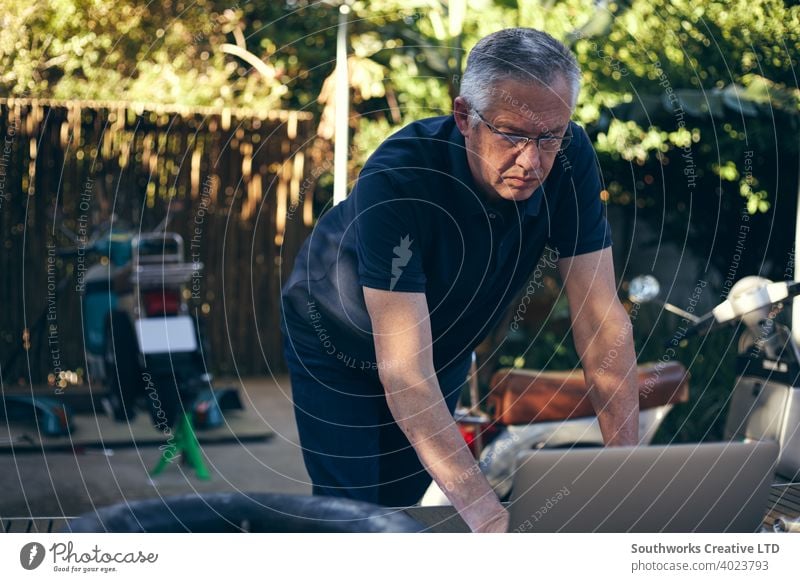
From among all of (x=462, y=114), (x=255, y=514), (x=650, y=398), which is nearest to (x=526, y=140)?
(x=462, y=114)

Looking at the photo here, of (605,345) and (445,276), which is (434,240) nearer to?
(445,276)

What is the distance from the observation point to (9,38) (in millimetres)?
3605

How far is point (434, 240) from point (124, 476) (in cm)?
327

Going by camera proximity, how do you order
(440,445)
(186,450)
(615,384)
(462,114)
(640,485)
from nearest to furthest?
(640,485) → (440,445) → (462,114) → (615,384) → (186,450)

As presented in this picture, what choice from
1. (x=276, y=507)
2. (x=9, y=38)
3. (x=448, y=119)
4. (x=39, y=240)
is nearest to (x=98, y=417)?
(x=39, y=240)

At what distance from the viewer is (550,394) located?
3.51 meters

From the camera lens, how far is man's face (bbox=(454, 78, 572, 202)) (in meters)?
1.62

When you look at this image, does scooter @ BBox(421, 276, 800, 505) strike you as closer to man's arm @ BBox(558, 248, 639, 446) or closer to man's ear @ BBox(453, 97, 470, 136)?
man's arm @ BBox(558, 248, 639, 446)

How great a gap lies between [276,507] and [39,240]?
5.38 metres

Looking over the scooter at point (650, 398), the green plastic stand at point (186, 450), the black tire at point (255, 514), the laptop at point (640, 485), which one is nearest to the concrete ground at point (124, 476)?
the green plastic stand at point (186, 450)

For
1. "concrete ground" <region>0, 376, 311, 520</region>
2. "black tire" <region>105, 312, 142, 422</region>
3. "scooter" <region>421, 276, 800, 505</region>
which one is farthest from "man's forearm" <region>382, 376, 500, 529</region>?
"black tire" <region>105, 312, 142, 422</region>

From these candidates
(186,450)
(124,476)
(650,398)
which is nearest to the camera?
(650,398)

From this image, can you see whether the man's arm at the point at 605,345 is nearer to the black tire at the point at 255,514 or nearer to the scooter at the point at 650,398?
the black tire at the point at 255,514
